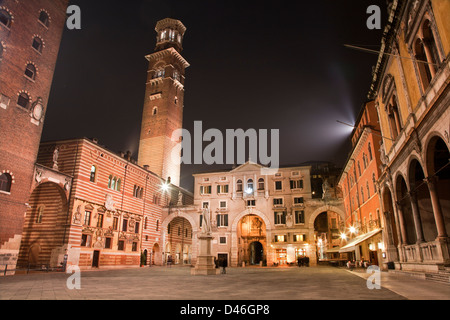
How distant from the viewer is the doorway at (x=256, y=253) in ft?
158

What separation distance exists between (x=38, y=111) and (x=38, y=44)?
557 cm

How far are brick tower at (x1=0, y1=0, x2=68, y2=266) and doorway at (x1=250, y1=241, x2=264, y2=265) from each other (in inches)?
1369

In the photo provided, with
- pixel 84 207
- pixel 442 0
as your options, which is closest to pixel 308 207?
pixel 84 207

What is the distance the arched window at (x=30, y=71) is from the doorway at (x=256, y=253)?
124 feet

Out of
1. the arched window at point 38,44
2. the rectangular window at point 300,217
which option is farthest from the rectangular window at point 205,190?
the arched window at point 38,44

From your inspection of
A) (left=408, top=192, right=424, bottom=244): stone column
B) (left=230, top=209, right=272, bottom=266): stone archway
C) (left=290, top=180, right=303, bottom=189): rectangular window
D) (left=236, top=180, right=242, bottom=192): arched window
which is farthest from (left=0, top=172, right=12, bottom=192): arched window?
(left=290, top=180, right=303, bottom=189): rectangular window

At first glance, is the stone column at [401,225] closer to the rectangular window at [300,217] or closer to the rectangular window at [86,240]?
the rectangular window at [300,217]

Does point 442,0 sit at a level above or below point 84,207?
above

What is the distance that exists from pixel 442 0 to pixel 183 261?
4559 cm

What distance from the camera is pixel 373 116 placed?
2562cm

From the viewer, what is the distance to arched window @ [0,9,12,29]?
20.8 meters

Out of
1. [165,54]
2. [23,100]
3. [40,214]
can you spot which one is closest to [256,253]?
[40,214]
